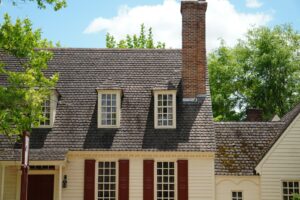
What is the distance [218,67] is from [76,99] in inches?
953

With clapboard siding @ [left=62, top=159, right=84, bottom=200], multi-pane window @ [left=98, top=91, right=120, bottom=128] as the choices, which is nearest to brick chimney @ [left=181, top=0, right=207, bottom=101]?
multi-pane window @ [left=98, top=91, right=120, bottom=128]

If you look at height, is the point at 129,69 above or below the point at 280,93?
below

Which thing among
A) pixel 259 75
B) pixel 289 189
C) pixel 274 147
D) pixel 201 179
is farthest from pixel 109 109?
pixel 259 75

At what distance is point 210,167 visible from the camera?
24297mm

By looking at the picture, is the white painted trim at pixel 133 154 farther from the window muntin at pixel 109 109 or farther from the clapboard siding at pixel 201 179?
the window muntin at pixel 109 109

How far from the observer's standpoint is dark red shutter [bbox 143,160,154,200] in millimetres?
24145

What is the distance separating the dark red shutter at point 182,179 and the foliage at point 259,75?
20.5m

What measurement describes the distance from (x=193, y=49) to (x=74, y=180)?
8.28 metres

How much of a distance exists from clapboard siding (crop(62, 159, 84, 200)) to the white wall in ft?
19.7

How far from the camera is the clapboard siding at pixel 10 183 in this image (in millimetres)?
24094

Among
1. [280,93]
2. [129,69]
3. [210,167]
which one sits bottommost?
[210,167]

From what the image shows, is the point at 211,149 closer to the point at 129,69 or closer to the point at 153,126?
the point at 153,126

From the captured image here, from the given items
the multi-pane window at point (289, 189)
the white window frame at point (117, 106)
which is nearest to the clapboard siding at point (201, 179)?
the multi-pane window at point (289, 189)

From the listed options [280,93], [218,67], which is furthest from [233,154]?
[218,67]
